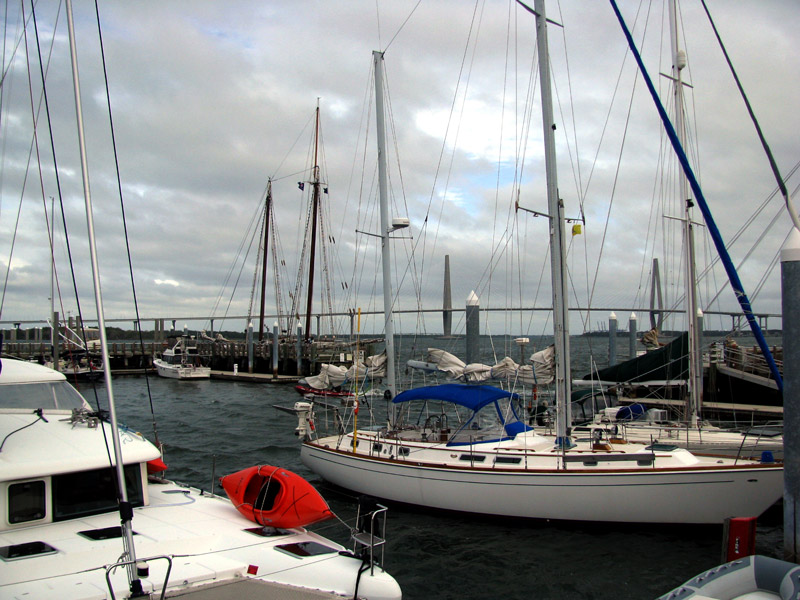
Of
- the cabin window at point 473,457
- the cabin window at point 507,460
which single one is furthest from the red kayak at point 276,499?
the cabin window at point 507,460

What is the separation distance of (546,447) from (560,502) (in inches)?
A: 75.5

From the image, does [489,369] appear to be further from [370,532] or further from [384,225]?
[370,532]

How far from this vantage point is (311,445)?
1680 cm

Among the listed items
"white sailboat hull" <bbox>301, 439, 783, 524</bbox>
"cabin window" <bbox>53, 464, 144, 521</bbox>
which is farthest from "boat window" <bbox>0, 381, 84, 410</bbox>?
"white sailboat hull" <bbox>301, 439, 783, 524</bbox>

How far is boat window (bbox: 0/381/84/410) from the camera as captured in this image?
9594 millimetres

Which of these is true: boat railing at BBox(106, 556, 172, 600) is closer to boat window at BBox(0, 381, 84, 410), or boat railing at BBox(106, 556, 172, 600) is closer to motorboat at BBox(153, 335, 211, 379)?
boat window at BBox(0, 381, 84, 410)

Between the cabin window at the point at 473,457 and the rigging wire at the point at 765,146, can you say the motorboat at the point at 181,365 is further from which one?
the rigging wire at the point at 765,146

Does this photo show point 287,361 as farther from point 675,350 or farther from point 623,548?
point 623,548

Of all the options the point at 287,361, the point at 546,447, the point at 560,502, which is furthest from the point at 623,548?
the point at 287,361

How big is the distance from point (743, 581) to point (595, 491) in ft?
18.4

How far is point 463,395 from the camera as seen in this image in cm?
1529

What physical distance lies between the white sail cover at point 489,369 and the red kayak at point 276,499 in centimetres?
953

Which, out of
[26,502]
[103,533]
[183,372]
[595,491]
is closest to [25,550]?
[103,533]

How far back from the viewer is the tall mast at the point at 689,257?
62.6ft
